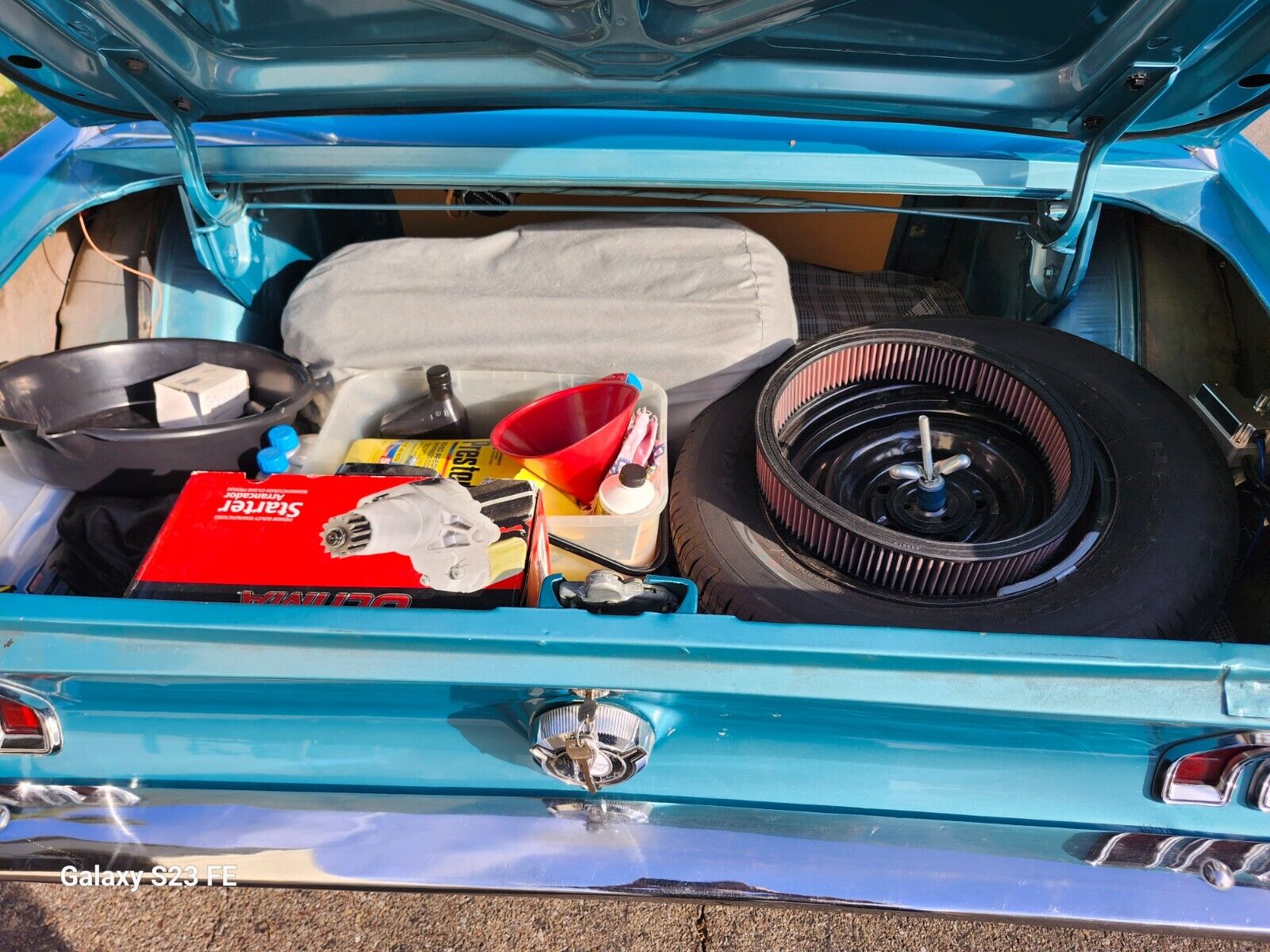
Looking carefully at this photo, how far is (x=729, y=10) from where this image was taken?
119cm

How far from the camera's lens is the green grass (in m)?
3.55

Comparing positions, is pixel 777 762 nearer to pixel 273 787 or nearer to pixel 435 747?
pixel 435 747

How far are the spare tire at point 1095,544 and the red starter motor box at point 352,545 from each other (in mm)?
267

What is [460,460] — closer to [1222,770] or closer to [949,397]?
[949,397]

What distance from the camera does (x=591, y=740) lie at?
0.93 m

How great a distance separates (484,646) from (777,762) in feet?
1.19

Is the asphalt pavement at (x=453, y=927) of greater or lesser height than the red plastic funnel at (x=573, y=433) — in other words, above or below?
below

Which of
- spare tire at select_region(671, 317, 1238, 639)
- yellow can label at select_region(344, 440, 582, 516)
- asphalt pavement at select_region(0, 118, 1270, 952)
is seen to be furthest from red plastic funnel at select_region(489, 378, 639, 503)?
asphalt pavement at select_region(0, 118, 1270, 952)

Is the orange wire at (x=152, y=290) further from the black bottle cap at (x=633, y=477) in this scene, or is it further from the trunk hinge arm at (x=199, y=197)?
the black bottle cap at (x=633, y=477)

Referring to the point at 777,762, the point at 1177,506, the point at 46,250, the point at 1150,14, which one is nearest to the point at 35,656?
the point at 777,762

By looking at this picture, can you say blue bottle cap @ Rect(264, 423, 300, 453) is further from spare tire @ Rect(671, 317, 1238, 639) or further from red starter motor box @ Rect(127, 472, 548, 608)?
spare tire @ Rect(671, 317, 1238, 639)

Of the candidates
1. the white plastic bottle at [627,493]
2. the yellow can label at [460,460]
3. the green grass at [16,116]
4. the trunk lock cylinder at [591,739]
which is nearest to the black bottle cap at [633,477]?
the white plastic bottle at [627,493]

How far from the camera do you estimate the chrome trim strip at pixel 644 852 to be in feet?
3.29

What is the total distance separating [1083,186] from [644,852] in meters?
1.16
